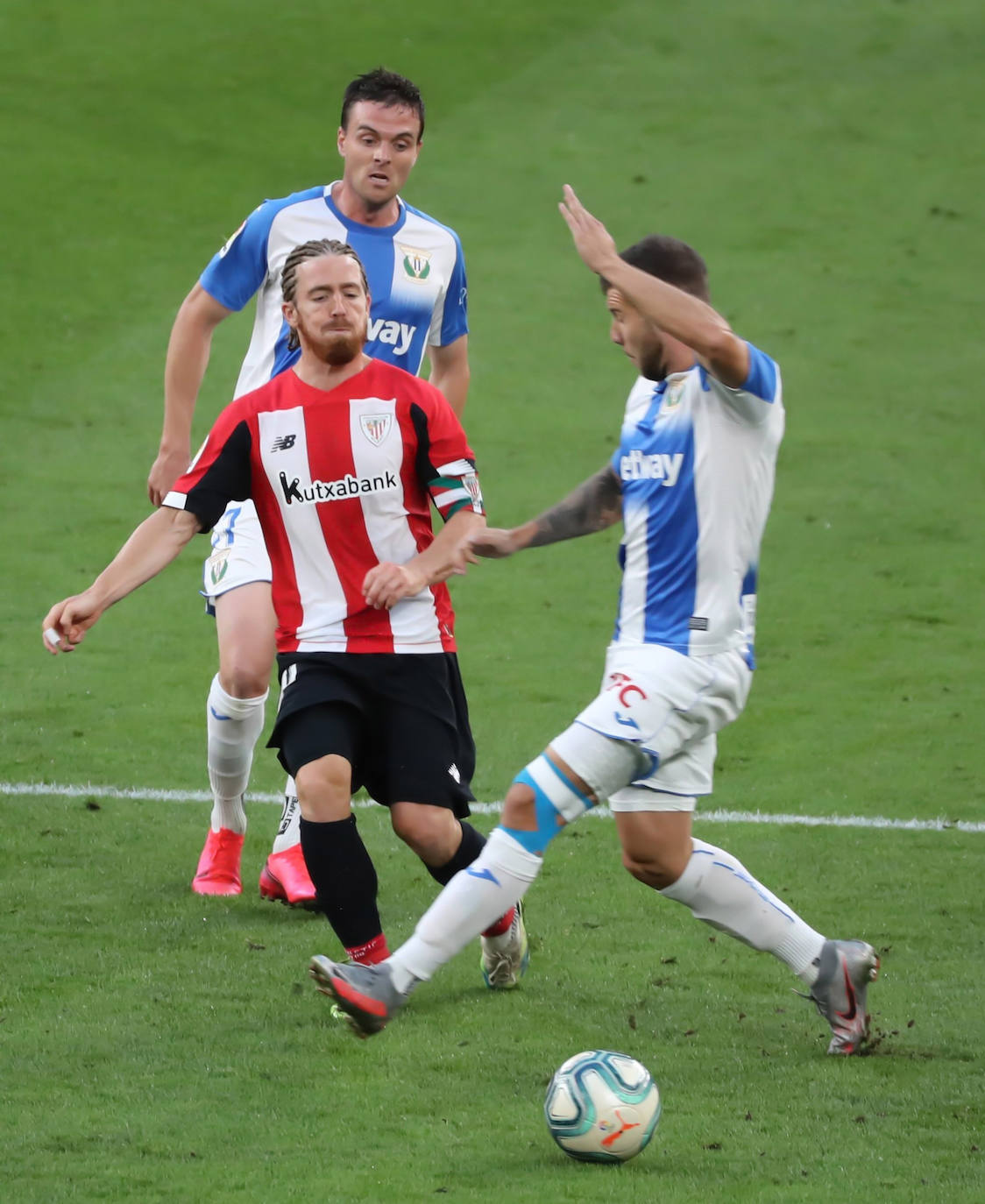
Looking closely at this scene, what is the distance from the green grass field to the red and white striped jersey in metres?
0.99

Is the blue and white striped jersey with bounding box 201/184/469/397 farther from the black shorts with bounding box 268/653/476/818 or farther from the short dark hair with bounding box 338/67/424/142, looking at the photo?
the black shorts with bounding box 268/653/476/818

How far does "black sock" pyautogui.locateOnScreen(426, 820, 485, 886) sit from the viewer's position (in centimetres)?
469

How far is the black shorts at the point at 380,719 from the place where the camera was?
176 inches

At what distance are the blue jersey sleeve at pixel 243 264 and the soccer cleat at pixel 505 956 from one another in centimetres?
210

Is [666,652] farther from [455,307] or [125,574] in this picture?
[455,307]

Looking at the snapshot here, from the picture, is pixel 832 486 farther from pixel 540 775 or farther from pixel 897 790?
pixel 540 775

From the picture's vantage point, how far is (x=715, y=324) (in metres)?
3.92

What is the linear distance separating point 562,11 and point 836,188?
203 inches

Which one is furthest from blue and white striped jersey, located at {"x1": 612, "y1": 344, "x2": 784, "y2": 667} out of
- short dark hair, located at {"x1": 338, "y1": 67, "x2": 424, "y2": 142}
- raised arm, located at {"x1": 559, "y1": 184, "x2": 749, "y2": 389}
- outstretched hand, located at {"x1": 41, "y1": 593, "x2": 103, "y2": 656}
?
short dark hair, located at {"x1": 338, "y1": 67, "x2": 424, "y2": 142}

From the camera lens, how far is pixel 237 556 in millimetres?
5484

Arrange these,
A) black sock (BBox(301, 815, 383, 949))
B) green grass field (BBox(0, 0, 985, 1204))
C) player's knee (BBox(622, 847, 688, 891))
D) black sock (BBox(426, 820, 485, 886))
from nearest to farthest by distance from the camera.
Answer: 1. green grass field (BBox(0, 0, 985, 1204))
2. player's knee (BBox(622, 847, 688, 891))
3. black sock (BBox(301, 815, 383, 949))
4. black sock (BBox(426, 820, 485, 886))

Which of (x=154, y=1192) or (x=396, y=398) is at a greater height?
(x=396, y=398)

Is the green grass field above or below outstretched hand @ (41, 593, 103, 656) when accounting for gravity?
below

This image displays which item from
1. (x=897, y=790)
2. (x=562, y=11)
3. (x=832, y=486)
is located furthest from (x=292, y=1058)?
(x=562, y=11)
